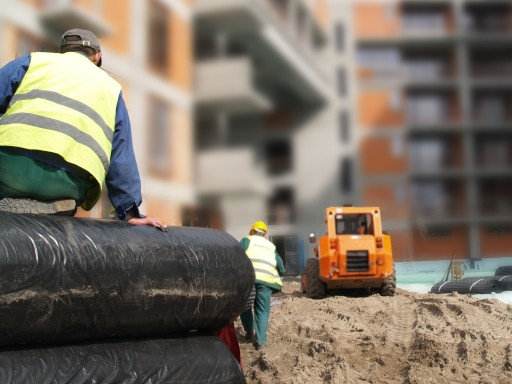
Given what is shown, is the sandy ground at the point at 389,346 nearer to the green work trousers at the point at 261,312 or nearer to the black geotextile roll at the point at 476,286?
the green work trousers at the point at 261,312

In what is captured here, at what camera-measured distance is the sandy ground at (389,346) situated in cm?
369

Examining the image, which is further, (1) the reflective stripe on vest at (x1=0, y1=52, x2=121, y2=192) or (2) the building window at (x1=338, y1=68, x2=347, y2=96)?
(2) the building window at (x1=338, y1=68, x2=347, y2=96)

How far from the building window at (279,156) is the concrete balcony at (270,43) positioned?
2.29 feet

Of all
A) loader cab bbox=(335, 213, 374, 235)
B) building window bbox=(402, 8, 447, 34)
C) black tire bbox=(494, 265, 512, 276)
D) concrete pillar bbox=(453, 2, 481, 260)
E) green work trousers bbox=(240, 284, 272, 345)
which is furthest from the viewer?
building window bbox=(402, 8, 447, 34)

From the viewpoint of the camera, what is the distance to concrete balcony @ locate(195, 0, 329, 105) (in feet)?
20.4

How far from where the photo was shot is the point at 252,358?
4344 mm

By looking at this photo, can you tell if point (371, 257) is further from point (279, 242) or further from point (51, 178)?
point (51, 178)

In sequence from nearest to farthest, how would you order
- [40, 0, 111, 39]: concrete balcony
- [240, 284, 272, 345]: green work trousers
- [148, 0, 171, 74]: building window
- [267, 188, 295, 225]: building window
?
[40, 0, 111, 39]: concrete balcony < [240, 284, 272, 345]: green work trousers < [148, 0, 171, 74]: building window < [267, 188, 295, 225]: building window

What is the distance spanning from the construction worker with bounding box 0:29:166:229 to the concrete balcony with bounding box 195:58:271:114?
3804 mm

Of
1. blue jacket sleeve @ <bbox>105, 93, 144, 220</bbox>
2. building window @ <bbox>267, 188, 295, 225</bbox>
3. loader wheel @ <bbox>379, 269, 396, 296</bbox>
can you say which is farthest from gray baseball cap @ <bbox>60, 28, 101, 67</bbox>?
loader wheel @ <bbox>379, 269, 396, 296</bbox>

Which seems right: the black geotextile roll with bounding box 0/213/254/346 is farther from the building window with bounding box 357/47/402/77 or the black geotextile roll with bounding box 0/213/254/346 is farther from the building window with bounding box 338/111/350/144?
the building window with bounding box 357/47/402/77

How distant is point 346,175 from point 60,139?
829 centimetres

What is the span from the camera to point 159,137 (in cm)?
481

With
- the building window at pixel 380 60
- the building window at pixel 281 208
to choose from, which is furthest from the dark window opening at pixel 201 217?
the building window at pixel 380 60
